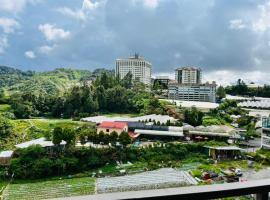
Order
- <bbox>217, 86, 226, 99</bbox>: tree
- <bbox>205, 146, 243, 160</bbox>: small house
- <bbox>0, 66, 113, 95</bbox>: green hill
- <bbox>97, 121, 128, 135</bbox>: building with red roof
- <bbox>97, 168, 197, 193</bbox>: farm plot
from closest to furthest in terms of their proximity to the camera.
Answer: <bbox>97, 168, 197, 193</bbox>: farm plot → <bbox>205, 146, 243, 160</bbox>: small house → <bbox>97, 121, 128, 135</bbox>: building with red roof → <bbox>217, 86, 226, 99</bbox>: tree → <bbox>0, 66, 113, 95</bbox>: green hill

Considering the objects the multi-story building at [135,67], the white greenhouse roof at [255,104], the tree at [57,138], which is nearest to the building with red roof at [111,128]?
the tree at [57,138]

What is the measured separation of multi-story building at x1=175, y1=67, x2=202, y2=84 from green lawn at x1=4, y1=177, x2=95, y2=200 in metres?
16.4

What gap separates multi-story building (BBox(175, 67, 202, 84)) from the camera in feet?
73.7

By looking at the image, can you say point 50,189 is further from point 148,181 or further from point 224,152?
point 224,152

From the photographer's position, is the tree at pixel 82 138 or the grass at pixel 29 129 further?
the grass at pixel 29 129

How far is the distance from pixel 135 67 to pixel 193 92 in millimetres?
7504

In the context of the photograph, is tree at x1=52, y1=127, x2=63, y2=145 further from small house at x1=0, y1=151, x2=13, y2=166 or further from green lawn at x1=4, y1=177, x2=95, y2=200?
green lawn at x1=4, y1=177, x2=95, y2=200


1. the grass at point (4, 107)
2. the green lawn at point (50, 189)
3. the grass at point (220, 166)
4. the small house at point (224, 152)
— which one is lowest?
the green lawn at point (50, 189)

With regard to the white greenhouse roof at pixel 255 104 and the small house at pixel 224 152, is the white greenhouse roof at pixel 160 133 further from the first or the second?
the white greenhouse roof at pixel 255 104

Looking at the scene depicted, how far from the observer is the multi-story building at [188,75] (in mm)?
22469

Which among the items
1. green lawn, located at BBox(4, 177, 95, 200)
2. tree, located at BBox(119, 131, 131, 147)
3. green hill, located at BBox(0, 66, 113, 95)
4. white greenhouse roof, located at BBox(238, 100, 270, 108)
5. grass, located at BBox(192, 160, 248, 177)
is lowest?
green lawn, located at BBox(4, 177, 95, 200)

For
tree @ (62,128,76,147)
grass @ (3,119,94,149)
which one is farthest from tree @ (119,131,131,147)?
grass @ (3,119,94,149)

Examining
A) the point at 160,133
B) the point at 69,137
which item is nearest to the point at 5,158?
the point at 69,137

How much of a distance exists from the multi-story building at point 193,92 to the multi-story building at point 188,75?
4.57 m
